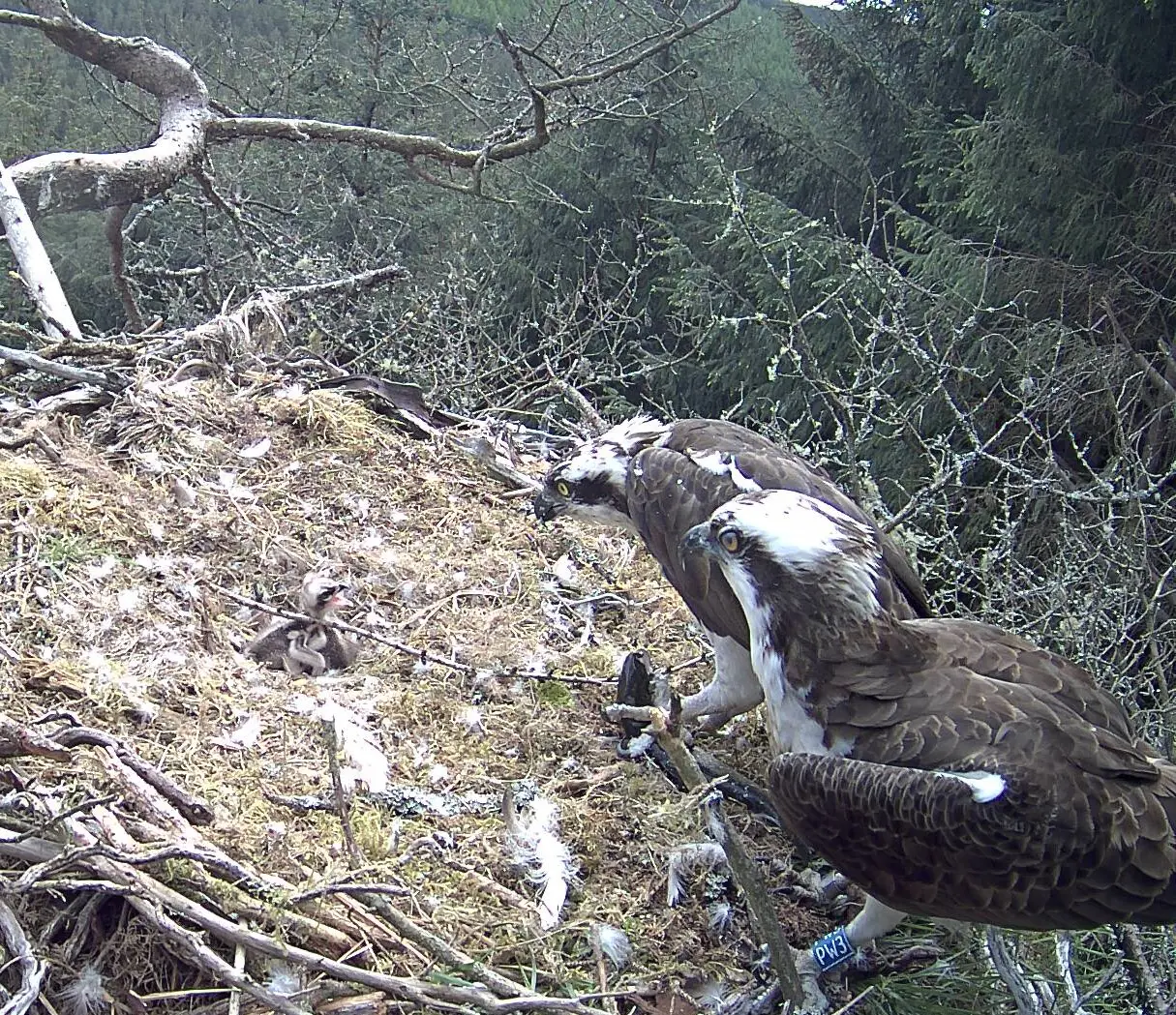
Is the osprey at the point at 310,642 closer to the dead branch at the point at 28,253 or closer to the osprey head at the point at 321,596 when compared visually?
the osprey head at the point at 321,596

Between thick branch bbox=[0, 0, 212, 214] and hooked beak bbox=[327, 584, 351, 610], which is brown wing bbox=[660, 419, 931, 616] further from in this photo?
thick branch bbox=[0, 0, 212, 214]

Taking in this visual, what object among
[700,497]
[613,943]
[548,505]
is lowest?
[613,943]

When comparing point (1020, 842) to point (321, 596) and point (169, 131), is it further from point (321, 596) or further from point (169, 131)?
point (169, 131)

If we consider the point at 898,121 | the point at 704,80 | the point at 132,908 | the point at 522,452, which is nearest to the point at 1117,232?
the point at 898,121

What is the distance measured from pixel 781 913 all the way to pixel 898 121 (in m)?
10.6

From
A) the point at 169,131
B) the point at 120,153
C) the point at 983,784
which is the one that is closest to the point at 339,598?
the point at 983,784

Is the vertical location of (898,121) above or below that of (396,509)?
above

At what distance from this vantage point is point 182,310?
291 inches

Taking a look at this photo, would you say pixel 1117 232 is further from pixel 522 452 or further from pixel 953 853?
pixel 953 853

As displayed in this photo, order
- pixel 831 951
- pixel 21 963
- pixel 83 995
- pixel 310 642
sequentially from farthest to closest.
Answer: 1. pixel 310 642
2. pixel 831 951
3. pixel 83 995
4. pixel 21 963

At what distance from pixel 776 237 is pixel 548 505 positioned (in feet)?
22.4

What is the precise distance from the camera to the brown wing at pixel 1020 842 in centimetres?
221

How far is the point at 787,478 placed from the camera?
2986 mm

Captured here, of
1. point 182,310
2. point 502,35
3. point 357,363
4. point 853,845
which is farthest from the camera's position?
point 182,310
